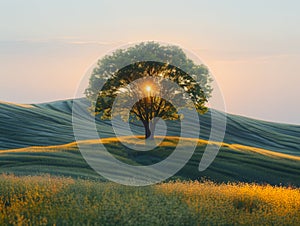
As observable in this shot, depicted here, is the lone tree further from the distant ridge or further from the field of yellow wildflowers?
the field of yellow wildflowers

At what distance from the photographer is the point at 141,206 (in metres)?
15.1

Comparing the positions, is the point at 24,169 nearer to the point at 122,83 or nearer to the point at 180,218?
the point at 122,83

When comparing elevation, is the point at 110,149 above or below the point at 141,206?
below

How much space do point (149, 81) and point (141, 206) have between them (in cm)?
4026

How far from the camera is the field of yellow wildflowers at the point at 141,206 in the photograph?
540 inches

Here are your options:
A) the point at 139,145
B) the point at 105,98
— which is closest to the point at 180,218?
the point at 139,145

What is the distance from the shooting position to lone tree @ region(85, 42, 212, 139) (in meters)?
54.8

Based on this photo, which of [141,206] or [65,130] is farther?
[65,130]

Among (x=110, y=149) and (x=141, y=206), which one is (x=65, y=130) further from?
(x=141, y=206)

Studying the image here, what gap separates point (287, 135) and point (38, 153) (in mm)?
103053

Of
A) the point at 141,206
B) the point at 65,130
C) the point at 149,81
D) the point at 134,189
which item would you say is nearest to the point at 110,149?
the point at 149,81

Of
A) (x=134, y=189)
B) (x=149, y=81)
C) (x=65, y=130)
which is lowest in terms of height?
(x=65, y=130)

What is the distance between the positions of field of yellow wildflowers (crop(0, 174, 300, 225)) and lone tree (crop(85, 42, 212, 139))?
36.3 metres

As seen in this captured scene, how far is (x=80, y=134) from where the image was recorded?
95812 millimetres
